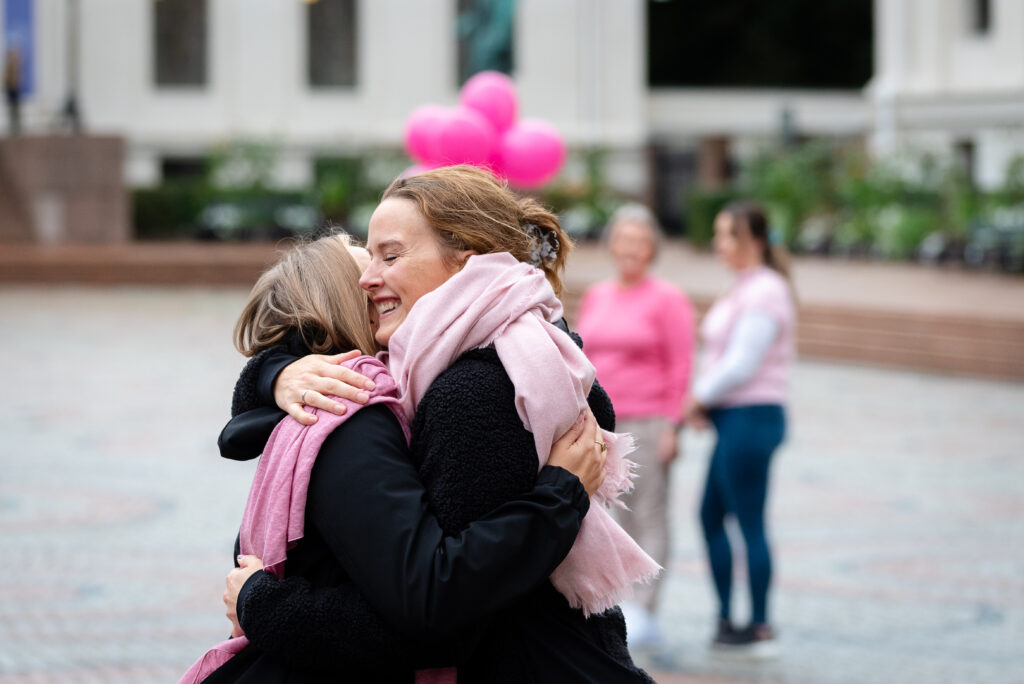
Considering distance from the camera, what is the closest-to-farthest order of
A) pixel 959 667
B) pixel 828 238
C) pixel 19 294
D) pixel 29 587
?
1. pixel 959 667
2. pixel 29 587
3. pixel 19 294
4. pixel 828 238

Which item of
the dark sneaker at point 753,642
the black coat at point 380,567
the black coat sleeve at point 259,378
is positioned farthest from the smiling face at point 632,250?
the black coat at point 380,567

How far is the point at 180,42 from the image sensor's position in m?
37.3

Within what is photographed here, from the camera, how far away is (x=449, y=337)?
2.11 meters

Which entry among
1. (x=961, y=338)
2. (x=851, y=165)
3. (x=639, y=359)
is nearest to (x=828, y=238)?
(x=851, y=165)

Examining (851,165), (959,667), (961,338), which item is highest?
(851,165)

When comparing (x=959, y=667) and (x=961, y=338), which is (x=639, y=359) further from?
(x=961, y=338)

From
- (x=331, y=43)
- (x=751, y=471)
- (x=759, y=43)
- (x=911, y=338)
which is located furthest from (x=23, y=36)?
(x=751, y=471)

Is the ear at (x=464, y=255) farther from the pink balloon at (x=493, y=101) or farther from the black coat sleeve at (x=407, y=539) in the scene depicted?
the pink balloon at (x=493, y=101)

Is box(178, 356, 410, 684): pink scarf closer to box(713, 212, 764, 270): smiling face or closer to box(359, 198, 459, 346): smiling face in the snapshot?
box(359, 198, 459, 346): smiling face

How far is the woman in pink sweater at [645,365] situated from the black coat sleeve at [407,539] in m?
3.81

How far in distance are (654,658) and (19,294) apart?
1862cm

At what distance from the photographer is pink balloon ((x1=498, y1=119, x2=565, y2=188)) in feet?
33.4

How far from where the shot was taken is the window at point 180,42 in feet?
122

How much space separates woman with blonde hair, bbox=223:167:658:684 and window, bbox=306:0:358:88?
3638cm
